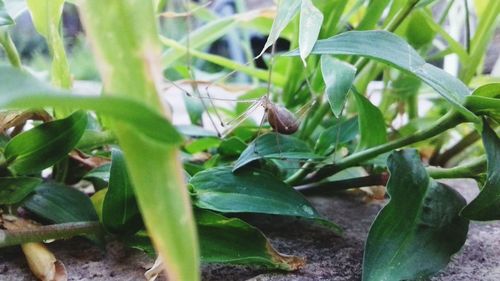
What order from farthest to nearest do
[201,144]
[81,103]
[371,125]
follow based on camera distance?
1. [201,144]
2. [371,125]
3. [81,103]

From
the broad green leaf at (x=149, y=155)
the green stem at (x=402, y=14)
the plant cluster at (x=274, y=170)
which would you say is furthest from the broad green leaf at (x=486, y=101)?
the broad green leaf at (x=149, y=155)

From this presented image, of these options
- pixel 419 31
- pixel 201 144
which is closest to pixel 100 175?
pixel 201 144

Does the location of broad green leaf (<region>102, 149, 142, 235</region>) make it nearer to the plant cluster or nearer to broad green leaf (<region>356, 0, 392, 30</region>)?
the plant cluster

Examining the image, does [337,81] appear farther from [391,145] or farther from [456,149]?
[456,149]

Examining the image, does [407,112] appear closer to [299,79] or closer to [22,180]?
[299,79]

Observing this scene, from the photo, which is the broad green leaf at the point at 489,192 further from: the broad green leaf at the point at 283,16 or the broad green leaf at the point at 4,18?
the broad green leaf at the point at 4,18

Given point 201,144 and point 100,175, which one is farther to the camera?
point 201,144
